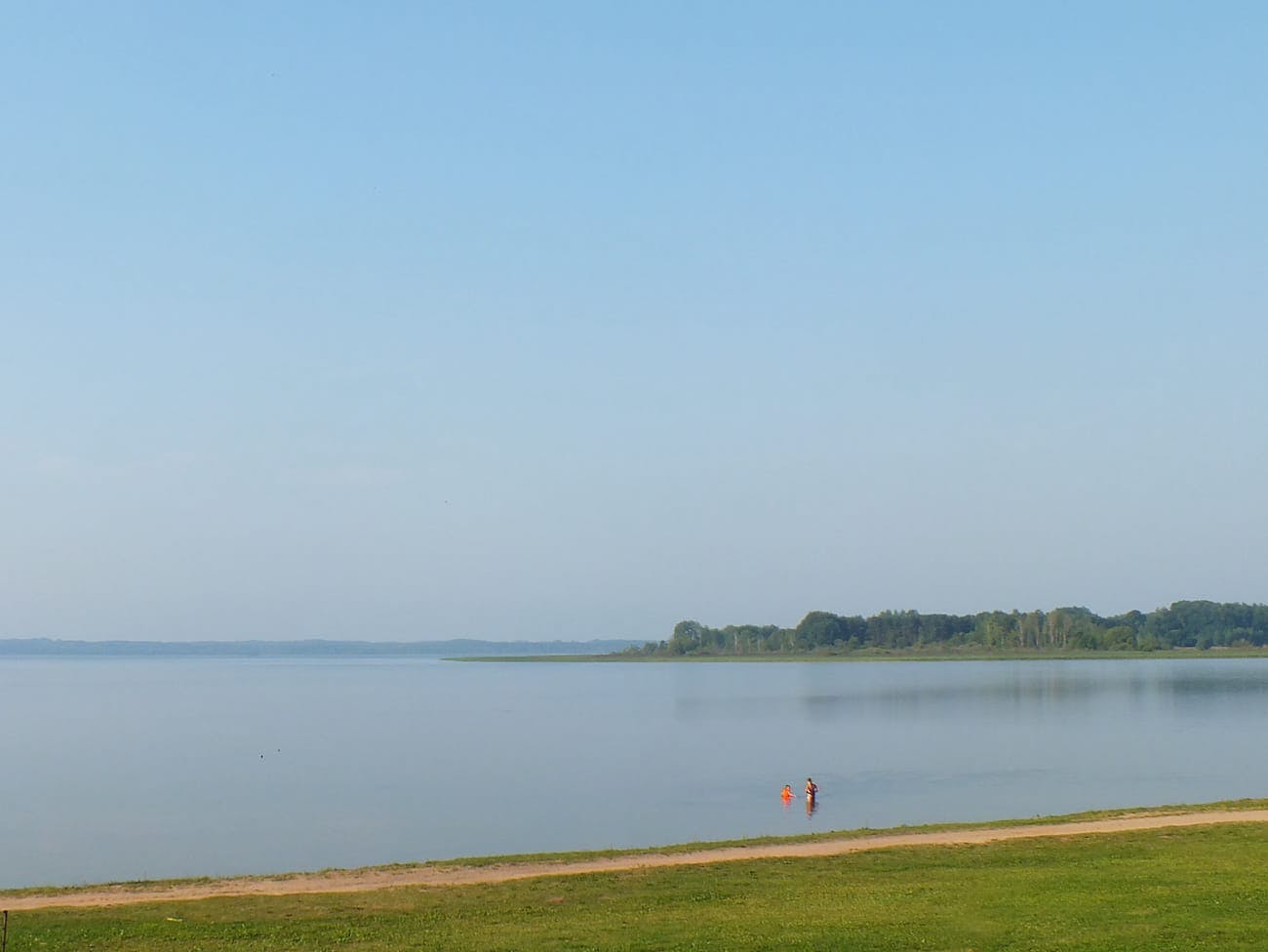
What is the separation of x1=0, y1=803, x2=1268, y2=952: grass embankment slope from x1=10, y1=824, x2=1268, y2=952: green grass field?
0.04 metres

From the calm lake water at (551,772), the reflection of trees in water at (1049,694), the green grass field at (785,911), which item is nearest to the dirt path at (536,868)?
the green grass field at (785,911)

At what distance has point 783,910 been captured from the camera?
703 inches

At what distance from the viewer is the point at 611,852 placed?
2566cm

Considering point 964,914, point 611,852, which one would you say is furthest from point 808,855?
point 964,914

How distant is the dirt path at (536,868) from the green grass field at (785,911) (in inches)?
50.2

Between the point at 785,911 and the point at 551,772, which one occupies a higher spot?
the point at 785,911

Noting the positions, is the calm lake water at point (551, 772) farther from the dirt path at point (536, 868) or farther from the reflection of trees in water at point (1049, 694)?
the dirt path at point (536, 868)

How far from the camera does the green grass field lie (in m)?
15.8

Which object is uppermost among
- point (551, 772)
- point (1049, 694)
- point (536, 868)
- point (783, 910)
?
point (783, 910)

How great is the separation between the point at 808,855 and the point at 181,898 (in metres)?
11.0

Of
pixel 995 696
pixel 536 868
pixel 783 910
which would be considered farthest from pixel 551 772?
pixel 995 696

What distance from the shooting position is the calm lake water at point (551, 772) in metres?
30.5

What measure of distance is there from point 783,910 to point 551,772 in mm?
28261

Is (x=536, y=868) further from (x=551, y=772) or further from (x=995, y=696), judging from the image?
(x=995, y=696)
